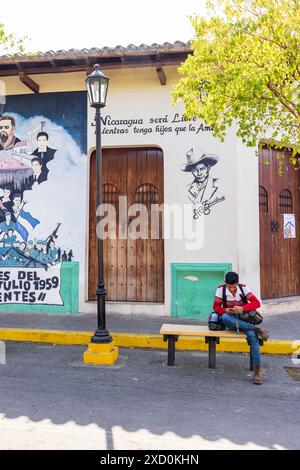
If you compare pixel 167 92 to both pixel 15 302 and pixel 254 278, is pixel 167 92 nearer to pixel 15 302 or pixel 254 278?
pixel 254 278

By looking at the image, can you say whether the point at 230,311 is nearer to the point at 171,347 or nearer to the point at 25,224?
the point at 171,347

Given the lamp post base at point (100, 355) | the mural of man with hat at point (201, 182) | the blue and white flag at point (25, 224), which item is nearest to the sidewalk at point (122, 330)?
the lamp post base at point (100, 355)

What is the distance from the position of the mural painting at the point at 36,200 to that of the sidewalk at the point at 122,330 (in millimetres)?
739

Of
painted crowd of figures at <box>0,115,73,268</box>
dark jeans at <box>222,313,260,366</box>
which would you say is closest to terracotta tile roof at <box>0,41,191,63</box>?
painted crowd of figures at <box>0,115,73,268</box>

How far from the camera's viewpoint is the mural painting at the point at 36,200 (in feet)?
28.1

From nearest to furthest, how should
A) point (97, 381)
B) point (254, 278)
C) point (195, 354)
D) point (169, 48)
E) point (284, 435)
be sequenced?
point (284, 435), point (97, 381), point (195, 354), point (169, 48), point (254, 278)

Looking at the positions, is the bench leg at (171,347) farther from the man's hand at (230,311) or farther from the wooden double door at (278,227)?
the wooden double door at (278,227)

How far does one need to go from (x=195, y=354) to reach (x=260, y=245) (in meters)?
3.56

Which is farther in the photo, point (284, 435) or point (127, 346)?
point (127, 346)

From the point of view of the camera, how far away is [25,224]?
8.72 meters

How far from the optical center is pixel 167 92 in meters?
8.31

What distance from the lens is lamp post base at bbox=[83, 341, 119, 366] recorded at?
562cm
